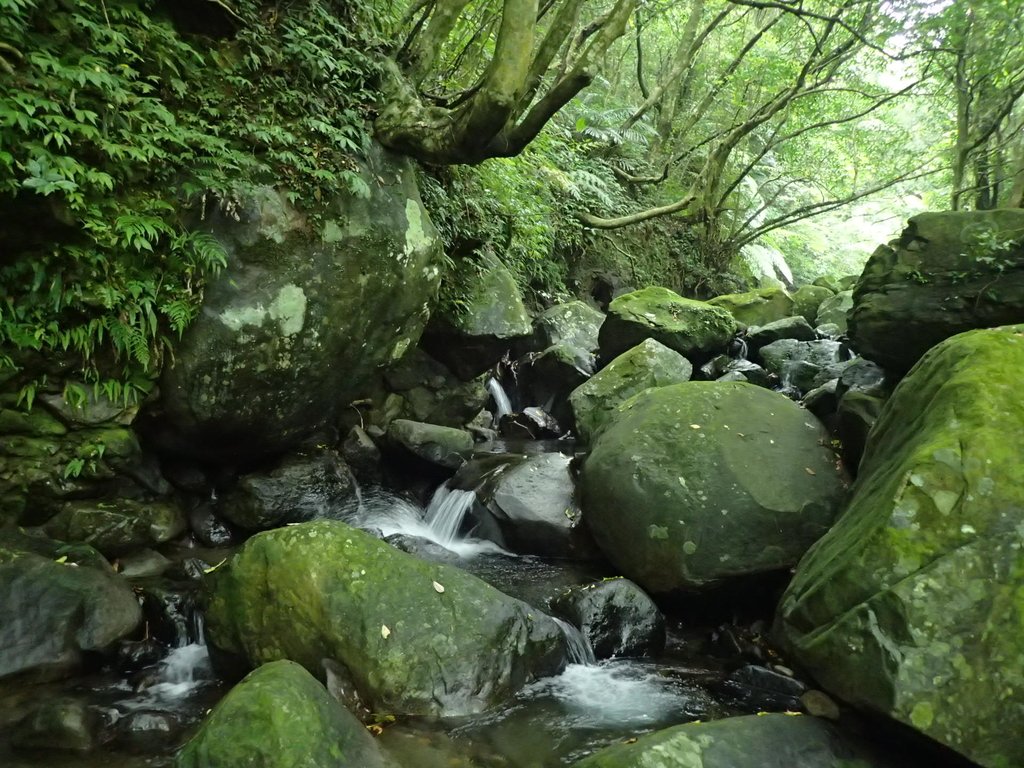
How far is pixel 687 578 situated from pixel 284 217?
4229mm

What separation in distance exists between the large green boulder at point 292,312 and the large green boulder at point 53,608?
1285mm

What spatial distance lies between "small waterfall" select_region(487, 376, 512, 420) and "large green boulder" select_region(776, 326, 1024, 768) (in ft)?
21.5

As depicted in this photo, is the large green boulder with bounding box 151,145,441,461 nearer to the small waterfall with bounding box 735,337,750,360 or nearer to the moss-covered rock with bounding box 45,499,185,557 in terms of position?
the moss-covered rock with bounding box 45,499,185,557

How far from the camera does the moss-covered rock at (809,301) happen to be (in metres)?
13.1

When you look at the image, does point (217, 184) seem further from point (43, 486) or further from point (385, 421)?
→ point (385, 421)

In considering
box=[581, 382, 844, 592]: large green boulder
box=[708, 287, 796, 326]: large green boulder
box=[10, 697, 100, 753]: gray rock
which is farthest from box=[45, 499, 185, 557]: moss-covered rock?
box=[708, 287, 796, 326]: large green boulder

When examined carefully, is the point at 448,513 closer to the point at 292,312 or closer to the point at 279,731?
the point at 292,312

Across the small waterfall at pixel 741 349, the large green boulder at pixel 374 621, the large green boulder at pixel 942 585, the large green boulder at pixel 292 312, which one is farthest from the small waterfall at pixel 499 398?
the large green boulder at pixel 942 585

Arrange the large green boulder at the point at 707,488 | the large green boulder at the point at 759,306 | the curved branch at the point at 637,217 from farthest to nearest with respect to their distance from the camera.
→ the large green boulder at the point at 759,306 → the curved branch at the point at 637,217 → the large green boulder at the point at 707,488

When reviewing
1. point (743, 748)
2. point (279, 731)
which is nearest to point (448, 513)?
point (279, 731)

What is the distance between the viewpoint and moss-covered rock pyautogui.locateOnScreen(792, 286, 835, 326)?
13.1 meters

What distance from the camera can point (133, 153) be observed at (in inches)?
167

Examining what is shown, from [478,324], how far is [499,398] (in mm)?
2293

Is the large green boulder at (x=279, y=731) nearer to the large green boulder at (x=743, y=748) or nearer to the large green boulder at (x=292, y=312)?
the large green boulder at (x=743, y=748)
